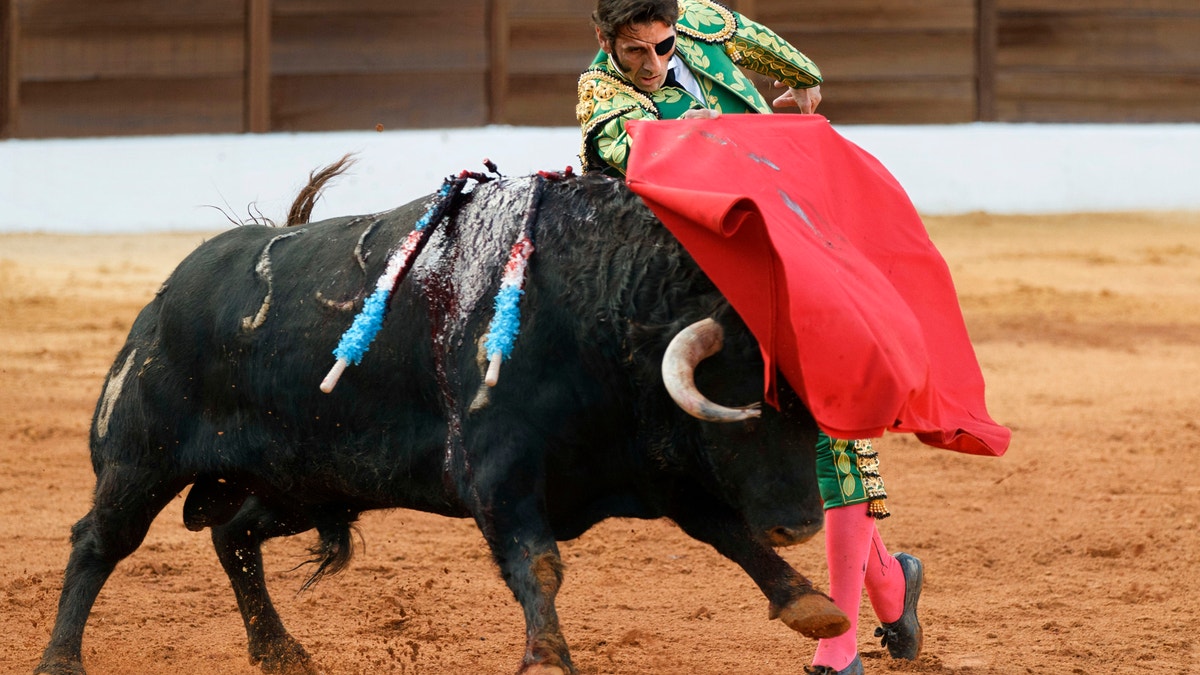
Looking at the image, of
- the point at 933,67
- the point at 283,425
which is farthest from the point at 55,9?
the point at 283,425

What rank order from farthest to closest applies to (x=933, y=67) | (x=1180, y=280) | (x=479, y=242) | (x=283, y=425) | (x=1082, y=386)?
(x=933, y=67)
(x=1180, y=280)
(x=1082, y=386)
(x=283, y=425)
(x=479, y=242)

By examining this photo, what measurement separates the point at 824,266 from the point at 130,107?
8.71 metres

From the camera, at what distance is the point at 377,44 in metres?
10.4

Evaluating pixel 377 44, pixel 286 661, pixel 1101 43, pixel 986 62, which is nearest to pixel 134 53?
pixel 377 44

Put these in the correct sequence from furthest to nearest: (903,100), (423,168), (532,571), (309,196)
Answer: (903,100) → (423,168) → (309,196) → (532,571)

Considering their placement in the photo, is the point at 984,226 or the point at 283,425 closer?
the point at 283,425

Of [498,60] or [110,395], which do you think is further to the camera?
[498,60]

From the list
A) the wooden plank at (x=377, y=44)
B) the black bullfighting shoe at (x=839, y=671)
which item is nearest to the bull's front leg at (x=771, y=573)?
the black bullfighting shoe at (x=839, y=671)

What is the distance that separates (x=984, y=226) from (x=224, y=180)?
5.01 metres

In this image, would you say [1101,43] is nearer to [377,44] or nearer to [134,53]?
[377,44]

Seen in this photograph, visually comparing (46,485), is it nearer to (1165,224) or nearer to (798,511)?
(798,511)

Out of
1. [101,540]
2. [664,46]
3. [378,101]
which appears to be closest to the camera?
[664,46]

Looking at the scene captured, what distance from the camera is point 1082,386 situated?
6.54 metres

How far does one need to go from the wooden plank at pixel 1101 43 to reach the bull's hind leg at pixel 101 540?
8800 millimetres
